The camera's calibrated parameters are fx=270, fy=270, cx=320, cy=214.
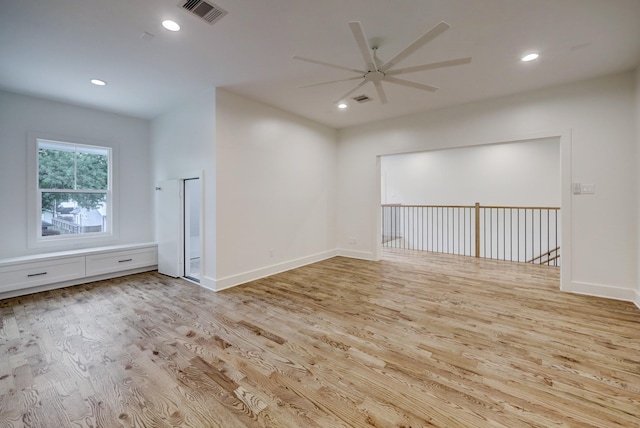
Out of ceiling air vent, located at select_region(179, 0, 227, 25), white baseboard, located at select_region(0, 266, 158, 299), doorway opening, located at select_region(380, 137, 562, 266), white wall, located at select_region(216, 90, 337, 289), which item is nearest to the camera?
ceiling air vent, located at select_region(179, 0, 227, 25)

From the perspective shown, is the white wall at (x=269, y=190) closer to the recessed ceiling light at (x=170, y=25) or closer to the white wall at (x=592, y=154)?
the recessed ceiling light at (x=170, y=25)

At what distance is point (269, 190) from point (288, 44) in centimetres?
240

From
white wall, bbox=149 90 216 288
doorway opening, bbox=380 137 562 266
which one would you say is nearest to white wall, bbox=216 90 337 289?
white wall, bbox=149 90 216 288

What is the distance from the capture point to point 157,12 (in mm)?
2340

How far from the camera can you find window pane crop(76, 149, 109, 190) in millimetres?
4703

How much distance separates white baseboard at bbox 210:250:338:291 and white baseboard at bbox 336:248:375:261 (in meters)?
0.44

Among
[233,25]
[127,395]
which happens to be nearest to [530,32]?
[233,25]

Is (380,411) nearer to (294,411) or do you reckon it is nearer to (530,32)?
(294,411)

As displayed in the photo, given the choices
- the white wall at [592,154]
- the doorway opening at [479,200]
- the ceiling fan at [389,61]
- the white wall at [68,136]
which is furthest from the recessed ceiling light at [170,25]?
the doorway opening at [479,200]

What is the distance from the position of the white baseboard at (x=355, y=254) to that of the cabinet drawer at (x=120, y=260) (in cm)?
378

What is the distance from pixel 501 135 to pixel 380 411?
4.42 m

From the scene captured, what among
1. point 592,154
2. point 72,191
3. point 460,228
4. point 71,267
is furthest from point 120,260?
point 460,228

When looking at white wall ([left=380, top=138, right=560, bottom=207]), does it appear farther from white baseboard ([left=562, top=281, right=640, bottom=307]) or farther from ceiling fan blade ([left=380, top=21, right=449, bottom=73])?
ceiling fan blade ([left=380, top=21, right=449, bottom=73])

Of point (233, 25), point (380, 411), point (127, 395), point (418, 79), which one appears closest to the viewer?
point (380, 411)
